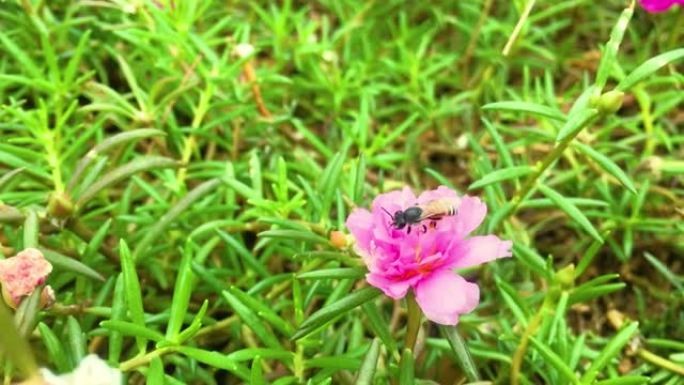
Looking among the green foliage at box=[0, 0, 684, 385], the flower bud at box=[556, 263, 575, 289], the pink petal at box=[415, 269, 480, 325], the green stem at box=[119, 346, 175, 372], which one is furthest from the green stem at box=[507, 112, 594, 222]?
the green stem at box=[119, 346, 175, 372]

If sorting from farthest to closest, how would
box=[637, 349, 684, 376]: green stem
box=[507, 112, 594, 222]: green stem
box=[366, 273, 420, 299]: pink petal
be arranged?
box=[637, 349, 684, 376]: green stem, box=[507, 112, 594, 222]: green stem, box=[366, 273, 420, 299]: pink petal

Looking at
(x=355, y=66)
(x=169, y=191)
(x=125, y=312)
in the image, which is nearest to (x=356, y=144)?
(x=355, y=66)

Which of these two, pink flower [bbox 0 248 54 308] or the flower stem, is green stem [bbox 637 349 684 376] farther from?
pink flower [bbox 0 248 54 308]

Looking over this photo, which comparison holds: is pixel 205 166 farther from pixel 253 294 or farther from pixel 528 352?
pixel 528 352

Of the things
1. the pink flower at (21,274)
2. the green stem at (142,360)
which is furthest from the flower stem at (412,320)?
the pink flower at (21,274)

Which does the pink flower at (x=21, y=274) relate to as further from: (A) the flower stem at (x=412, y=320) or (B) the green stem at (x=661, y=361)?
(B) the green stem at (x=661, y=361)

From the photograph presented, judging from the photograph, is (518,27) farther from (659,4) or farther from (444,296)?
(444,296)
